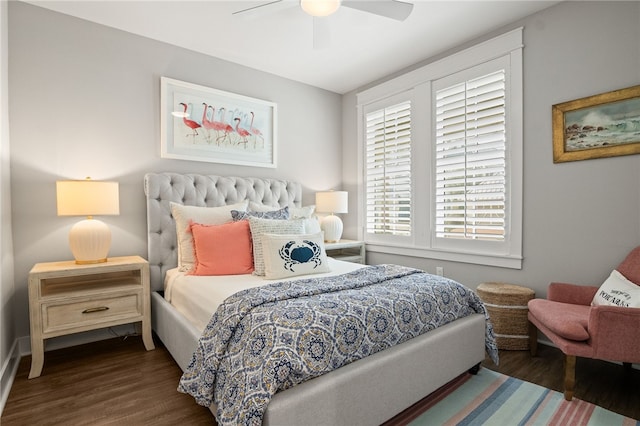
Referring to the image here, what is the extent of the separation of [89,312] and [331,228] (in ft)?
7.96

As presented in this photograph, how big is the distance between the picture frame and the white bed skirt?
4.86 feet

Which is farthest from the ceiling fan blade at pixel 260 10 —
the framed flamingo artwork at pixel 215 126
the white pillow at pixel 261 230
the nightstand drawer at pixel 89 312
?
the nightstand drawer at pixel 89 312

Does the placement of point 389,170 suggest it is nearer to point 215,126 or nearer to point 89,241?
point 215,126

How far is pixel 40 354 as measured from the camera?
2.17 metres

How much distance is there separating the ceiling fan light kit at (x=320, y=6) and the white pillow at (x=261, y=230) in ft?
4.87

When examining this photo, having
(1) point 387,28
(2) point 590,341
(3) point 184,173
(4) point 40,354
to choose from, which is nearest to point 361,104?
(1) point 387,28

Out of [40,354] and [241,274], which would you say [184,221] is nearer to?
[241,274]

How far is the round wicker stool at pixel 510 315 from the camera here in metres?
2.50

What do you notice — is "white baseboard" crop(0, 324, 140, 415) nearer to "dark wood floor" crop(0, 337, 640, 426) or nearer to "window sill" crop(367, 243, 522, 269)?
"dark wood floor" crop(0, 337, 640, 426)

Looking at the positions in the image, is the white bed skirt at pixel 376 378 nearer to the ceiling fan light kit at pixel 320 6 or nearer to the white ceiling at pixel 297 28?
the ceiling fan light kit at pixel 320 6

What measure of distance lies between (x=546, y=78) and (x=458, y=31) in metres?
0.86

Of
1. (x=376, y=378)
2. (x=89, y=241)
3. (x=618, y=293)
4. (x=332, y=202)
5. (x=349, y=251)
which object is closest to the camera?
(x=376, y=378)

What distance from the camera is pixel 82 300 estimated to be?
2.31 meters

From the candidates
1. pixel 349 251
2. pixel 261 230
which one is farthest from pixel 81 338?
pixel 349 251
